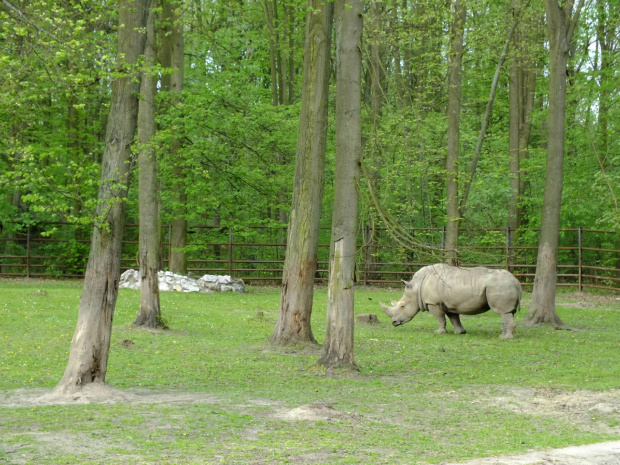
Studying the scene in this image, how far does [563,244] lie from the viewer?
95.2 ft

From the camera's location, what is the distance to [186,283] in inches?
A: 978

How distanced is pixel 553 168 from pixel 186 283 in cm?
1239

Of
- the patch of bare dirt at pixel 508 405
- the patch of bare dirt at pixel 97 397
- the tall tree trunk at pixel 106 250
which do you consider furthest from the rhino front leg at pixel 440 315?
the tall tree trunk at pixel 106 250

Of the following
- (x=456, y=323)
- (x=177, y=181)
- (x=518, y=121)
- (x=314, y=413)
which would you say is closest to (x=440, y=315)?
(x=456, y=323)

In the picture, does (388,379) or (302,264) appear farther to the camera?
(302,264)

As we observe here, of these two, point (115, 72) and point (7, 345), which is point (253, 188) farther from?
point (115, 72)

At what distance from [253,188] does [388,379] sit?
16.9 meters

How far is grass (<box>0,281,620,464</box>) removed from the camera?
7.30 meters

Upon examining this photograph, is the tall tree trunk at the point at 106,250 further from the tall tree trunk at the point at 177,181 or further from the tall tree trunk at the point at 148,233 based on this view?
the tall tree trunk at the point at 177,181

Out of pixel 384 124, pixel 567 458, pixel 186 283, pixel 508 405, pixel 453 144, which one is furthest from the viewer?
pixel 186 283

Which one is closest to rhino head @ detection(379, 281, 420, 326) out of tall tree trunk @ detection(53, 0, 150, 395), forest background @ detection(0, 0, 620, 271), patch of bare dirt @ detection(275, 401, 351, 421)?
forest background @ detection(0, 0, 620, 271)

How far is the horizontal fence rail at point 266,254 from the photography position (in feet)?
90.9

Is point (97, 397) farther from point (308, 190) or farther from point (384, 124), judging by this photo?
point (384, 124)

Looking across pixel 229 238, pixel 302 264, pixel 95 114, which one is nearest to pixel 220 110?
pixel 229 238
